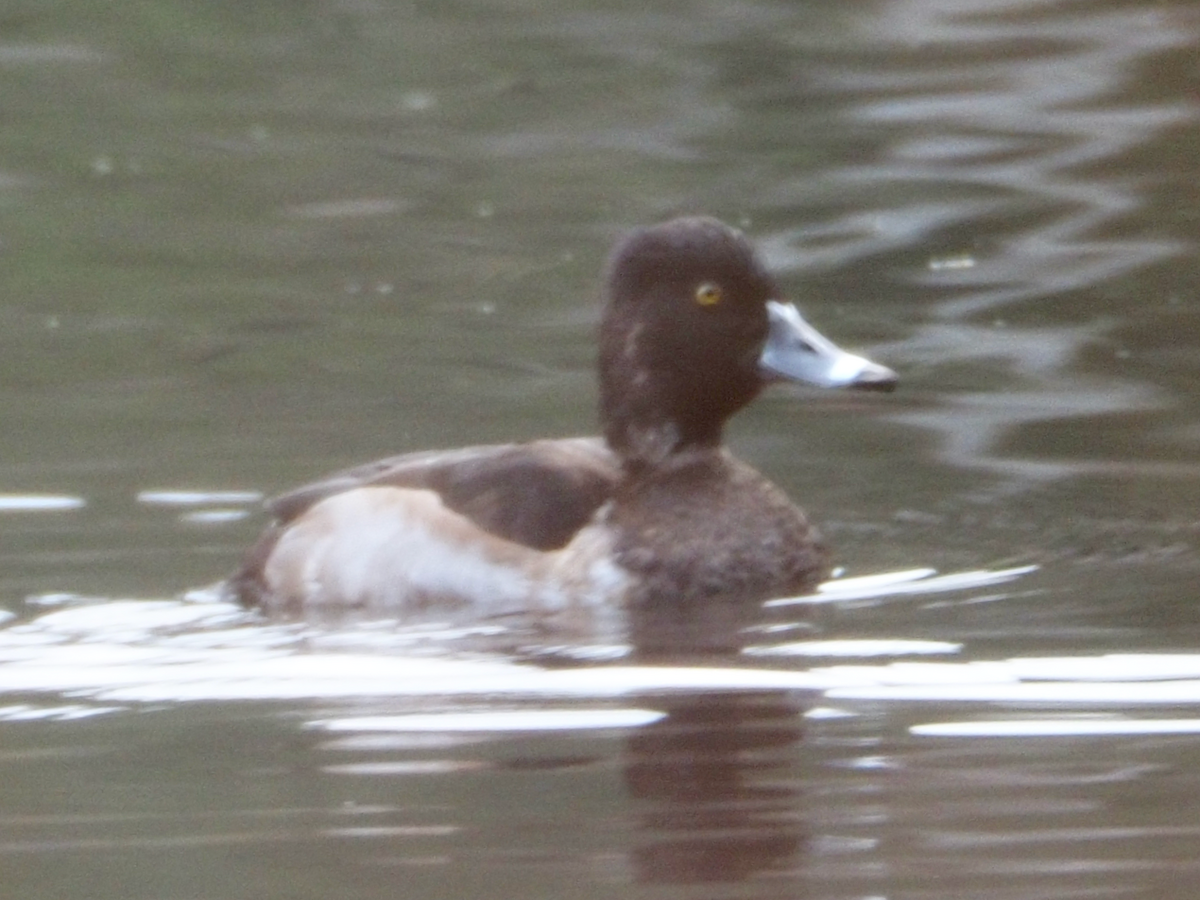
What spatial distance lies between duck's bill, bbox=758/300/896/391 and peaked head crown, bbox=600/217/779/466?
32 millimetres

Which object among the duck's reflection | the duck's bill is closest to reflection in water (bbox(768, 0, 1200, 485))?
the duck's bill

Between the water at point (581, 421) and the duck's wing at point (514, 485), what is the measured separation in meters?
0.46

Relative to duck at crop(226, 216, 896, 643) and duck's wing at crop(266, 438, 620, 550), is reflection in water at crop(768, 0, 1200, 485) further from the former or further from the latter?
duck's wing at crop(266, 438, 620, 550)

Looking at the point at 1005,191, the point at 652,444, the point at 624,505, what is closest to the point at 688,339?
the point at 652,444

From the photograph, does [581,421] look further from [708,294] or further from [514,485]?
[514,485]

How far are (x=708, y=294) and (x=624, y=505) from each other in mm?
600

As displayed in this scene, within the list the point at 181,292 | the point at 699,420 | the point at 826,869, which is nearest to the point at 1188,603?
the point at 699,420

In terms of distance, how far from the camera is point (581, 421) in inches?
384

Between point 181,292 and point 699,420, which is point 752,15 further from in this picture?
point 699,420

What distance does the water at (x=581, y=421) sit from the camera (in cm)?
523

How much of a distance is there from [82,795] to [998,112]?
1100 centimetres

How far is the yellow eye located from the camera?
7.91 m

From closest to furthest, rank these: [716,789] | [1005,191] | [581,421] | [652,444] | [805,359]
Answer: [716,789], [805,359], [652,444], [581,421], [1005,191]

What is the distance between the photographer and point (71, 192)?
13953 millimetres
